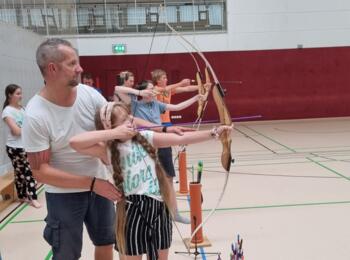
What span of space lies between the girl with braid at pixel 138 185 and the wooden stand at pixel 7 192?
9.71 feet

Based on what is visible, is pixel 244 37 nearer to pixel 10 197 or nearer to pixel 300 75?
pixel 300 75

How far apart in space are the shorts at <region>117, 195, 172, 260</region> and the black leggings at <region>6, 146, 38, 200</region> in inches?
105

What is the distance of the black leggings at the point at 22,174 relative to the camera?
165 inches

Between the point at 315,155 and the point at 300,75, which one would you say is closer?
the point at 315,155

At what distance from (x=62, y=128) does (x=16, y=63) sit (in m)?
4.84

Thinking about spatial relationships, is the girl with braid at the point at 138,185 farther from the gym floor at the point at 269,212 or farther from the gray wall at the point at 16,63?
the gray wall at the point at 16,63

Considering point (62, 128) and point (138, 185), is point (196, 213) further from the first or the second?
point (62, 128)

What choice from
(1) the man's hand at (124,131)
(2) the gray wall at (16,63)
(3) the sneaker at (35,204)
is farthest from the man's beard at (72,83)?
(2) the gray wall at (16,63)

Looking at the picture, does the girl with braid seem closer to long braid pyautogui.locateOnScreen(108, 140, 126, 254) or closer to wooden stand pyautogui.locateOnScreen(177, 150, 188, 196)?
long braid pyautogui.locateOnScreen(108, 140, 126, 254)

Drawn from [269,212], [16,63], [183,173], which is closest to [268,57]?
[16,63]

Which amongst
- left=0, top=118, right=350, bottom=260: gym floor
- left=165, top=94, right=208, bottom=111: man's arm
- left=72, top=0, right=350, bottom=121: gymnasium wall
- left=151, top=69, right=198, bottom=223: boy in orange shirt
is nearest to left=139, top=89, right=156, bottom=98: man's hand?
left=165, top=94, right=208, bottom=111: man's arm

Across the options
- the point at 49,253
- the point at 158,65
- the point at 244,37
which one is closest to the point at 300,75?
the point at 244,37

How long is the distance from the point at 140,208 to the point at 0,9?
527 centimetres

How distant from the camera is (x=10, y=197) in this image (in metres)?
4.59
